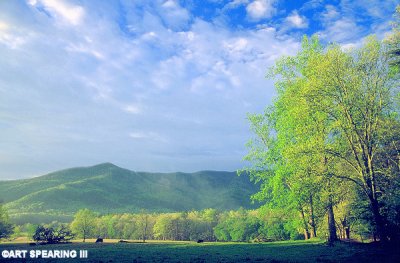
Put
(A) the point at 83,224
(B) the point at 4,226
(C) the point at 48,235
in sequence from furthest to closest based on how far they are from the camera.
→ (A) the point at 83,224 < (B) the point at 4,226 < (C) the point at 48,235

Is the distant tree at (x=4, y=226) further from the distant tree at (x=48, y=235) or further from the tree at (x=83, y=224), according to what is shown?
the tree at (x=83, y=224)

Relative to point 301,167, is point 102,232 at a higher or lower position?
lower

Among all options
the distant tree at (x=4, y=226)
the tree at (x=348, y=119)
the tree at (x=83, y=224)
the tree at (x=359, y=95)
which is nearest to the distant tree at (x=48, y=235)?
the distant tree at (x=4, y=226)

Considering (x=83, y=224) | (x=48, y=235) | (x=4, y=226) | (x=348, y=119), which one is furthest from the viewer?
(x=83, y=224)

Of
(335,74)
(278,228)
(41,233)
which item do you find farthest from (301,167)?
(278,228)

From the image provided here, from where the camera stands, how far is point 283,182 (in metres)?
42.2

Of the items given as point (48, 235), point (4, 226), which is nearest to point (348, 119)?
point (48, 235)

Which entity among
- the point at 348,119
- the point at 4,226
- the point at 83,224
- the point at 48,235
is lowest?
the point at 83,224

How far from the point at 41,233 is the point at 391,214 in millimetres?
61959

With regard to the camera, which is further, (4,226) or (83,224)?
(83,224)

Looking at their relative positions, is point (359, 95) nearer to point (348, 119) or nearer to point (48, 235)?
point (348, 119)

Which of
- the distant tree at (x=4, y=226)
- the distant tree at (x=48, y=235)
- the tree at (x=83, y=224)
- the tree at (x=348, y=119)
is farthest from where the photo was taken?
the tree at (x=83, y=224)

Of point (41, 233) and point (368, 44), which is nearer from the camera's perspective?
point (368, 44)

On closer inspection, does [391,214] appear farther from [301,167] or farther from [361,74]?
[361,74]
